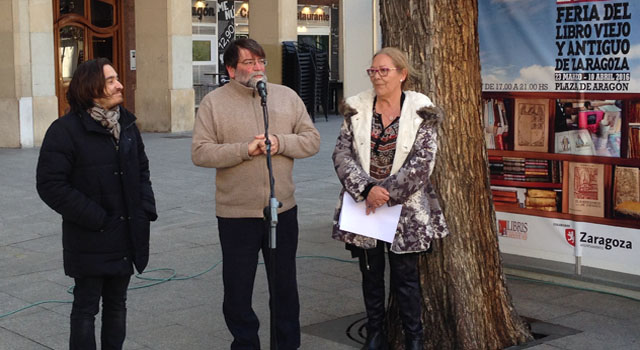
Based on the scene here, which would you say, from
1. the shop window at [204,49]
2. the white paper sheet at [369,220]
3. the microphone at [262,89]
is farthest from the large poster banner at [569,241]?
the shop window at [204,49]

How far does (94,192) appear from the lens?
5012 millimetres

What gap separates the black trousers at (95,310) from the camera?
509 cm

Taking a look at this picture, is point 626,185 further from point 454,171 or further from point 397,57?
point 397,57

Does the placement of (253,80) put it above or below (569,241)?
above

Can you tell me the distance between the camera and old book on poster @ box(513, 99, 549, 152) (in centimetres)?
736

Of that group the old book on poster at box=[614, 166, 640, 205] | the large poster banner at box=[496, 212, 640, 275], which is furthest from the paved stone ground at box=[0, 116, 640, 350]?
the old book on poster at box=[614, 166, 640, 205]

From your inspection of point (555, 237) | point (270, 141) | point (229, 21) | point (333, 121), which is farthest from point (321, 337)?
point (229, 21)

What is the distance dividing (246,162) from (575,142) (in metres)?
3.02

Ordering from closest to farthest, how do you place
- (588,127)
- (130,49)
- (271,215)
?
Result: (271,215) < (588,127) < (130,49)

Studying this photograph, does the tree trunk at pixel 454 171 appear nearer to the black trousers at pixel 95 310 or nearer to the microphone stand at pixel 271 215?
the microphone stand at pixel 271 215

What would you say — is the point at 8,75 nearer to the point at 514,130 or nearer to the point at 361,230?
the point at 514,130

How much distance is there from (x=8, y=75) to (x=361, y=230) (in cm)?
1329

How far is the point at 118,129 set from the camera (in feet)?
16.7

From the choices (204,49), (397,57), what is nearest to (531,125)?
(397,57)
